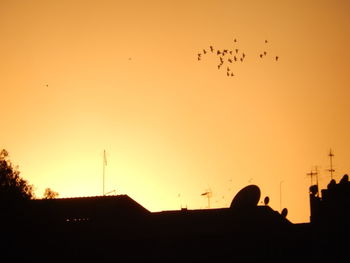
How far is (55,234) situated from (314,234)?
1696 centimetres

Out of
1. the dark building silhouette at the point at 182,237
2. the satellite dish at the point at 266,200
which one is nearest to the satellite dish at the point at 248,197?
the dark building silhouette at the point at 182,237

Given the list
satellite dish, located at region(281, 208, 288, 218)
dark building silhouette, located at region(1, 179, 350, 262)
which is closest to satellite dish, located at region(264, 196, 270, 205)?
satellite dish, located at region(281, 208, 288, 218)

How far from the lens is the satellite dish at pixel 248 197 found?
161 ft

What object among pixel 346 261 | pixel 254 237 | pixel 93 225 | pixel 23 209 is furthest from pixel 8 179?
pixel 346 261

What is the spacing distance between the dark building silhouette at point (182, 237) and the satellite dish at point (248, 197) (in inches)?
71.0

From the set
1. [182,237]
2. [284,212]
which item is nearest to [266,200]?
[284,212]

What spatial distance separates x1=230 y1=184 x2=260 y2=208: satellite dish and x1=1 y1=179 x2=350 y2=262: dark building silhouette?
180 centimetres

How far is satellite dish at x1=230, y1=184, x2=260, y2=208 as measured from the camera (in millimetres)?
49062

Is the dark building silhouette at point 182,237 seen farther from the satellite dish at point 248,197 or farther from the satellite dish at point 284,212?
the satellite dish at point 284,212

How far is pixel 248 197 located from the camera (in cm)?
4938

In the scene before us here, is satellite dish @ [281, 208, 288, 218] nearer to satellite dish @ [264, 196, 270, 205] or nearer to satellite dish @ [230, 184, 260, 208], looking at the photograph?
satellite dish @ [264, 196, 270, 205]

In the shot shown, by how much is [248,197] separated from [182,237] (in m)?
9.11

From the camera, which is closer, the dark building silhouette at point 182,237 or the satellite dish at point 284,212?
the dark building silhouette at point 182,237

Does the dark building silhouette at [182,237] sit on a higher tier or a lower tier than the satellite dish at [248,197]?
lower
